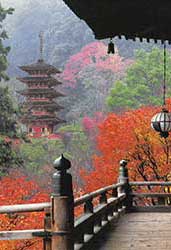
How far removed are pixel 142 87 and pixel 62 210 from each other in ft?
138

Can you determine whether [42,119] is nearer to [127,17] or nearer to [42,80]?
[42,80]

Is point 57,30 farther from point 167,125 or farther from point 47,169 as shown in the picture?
point 167,125

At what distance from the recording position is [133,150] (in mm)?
22734

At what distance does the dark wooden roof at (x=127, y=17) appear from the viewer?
518cm

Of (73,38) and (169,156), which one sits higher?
(73,38)

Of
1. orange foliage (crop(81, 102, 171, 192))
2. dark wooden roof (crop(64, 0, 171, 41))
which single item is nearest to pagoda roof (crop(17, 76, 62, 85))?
orange foliage (crop(81, 102, 171, 192))

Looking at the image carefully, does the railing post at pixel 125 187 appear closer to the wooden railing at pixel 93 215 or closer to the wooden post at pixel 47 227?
the wooden railing at pixel 93 215

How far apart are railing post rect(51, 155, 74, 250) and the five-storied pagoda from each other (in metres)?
42.0

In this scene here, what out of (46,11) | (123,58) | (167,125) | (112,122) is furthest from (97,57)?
(167,125)

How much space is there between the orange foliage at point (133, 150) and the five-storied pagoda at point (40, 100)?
2191 cm

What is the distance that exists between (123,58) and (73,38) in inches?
379

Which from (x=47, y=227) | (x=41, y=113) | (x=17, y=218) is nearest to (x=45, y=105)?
(x=41, y=113)

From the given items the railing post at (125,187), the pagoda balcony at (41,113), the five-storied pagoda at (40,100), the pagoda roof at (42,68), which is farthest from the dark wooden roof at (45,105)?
the railing post at (125,187)

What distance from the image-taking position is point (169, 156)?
2195 cm
